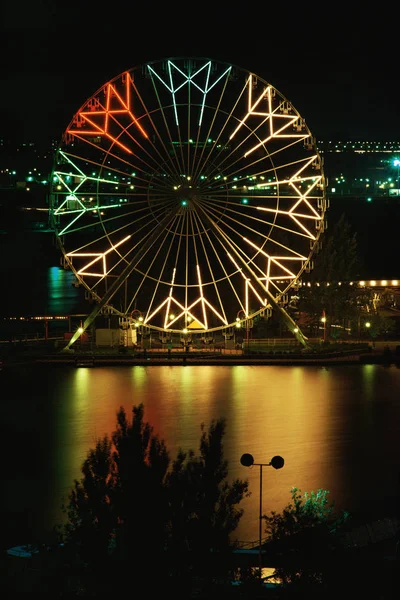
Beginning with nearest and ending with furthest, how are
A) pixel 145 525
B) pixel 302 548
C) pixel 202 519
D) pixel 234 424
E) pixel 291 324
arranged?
pixel 145 525
pixel 202 519
pixel 302 548
pixel 234 424
pixel 291 324

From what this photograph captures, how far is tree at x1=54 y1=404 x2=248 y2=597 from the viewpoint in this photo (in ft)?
21.2

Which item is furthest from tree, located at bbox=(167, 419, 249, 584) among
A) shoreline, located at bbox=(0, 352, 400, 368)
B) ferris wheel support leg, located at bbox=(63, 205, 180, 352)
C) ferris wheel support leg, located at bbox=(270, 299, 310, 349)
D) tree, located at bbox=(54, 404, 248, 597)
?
ferris wheel support leg, located at bbox=(270, 299, 310, 349)

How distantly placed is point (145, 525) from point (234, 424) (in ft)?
27.1

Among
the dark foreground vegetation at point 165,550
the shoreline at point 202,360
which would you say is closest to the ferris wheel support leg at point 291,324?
the shoreline at point 202,360

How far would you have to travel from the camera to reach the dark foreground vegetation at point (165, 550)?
6.48 metres

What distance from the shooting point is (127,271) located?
819 inches

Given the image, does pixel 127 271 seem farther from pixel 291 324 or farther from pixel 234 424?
Answer: pixel 234 424

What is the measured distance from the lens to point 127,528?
6.54 meters

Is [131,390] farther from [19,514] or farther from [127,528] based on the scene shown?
[127,528]

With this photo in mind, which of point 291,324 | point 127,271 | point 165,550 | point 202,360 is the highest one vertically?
point 127,271

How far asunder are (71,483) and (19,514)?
1.17m

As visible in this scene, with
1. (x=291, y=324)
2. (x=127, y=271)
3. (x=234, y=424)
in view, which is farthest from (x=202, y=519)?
(x=291, y=324)

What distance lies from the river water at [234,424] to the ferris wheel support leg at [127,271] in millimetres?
1089

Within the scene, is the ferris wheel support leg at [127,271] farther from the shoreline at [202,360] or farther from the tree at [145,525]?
the tree at [145,525]
